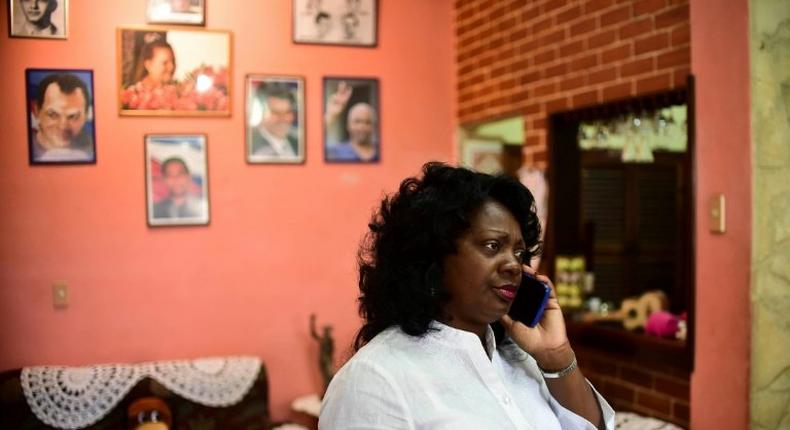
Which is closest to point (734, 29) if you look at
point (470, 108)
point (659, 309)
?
point (659, 309)

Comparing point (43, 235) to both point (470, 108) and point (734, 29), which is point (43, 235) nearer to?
point (470, 108)

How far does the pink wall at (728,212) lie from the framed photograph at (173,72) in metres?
2.45

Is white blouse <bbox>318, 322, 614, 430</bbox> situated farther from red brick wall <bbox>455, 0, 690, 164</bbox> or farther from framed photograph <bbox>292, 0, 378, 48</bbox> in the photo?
framed photograph <bbox>292, 0, 378, 48</bbox>

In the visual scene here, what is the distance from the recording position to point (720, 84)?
2.59 m

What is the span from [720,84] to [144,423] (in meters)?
2.77

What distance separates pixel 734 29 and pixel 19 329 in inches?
137

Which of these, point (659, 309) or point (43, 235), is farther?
point (43, 235)

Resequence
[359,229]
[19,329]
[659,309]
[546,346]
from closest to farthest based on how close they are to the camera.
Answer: [546,346]
[659,309]
[19,329]
[359,229]

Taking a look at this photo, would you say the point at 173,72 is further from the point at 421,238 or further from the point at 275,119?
the point at 421,238

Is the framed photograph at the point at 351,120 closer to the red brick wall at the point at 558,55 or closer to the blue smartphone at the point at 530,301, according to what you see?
the red brick wall at the point at 558,55

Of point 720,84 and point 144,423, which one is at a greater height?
point 720,84

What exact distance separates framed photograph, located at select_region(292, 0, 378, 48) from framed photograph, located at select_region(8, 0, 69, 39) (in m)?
1.19

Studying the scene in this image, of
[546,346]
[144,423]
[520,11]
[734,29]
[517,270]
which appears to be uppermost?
[520,11]

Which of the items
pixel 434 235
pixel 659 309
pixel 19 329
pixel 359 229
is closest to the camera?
pixel 434 235
